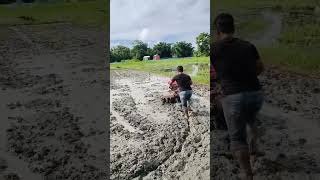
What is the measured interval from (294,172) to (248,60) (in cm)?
137

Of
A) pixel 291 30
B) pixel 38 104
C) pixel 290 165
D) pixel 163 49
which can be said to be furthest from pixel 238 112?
pixel 38 104

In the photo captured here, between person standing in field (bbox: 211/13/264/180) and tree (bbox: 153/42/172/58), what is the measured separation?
1396 mm

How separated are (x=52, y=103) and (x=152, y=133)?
1.26m

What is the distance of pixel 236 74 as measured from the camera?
3133mm

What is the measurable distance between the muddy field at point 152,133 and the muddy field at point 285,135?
0.19m

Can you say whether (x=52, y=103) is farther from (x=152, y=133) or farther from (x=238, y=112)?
(x=238, y=112)

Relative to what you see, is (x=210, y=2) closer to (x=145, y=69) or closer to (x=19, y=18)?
(x=145, y=69)

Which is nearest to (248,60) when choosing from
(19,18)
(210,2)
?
(210,2)

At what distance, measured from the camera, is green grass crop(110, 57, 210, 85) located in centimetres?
433

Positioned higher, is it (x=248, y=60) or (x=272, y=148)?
(x=248, y=60)

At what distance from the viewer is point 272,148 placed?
4.19 meters

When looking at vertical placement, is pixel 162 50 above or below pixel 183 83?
above

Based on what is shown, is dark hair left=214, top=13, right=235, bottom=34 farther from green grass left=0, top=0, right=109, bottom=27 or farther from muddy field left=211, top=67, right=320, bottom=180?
green grass left=0, top=0, right=109, bottom=27

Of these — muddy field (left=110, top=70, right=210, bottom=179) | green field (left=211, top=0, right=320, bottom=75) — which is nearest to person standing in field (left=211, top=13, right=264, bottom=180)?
muddy field (left=110, top=70, right=210, bottom=179)
